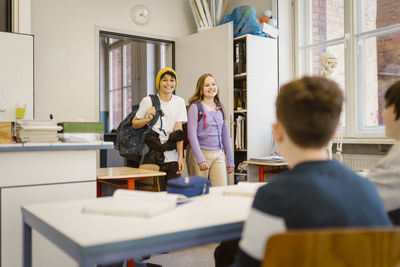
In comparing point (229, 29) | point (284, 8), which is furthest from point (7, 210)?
point (284, 8)

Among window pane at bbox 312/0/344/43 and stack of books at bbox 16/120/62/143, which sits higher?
window pane at bbox 312/0/344/43

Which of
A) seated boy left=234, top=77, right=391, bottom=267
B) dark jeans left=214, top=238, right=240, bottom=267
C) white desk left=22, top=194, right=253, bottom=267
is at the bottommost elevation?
dark jeans left=214, top=238, right=240, bottom=267

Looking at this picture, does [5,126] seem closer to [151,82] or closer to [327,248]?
[327,248]

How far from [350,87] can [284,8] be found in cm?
126

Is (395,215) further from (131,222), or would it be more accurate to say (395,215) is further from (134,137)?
(134,137)

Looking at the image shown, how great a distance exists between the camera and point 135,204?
1.33 meters

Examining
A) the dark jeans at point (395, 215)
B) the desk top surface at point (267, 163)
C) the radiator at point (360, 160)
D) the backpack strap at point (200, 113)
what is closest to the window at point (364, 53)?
the radiator at point (360, 160)

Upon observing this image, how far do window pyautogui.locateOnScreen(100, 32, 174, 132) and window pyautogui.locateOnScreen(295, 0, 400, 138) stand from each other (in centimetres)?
312

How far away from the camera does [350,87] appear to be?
14.0 feet

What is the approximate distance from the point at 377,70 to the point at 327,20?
0.91m

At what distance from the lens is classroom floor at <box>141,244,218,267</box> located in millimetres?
3033

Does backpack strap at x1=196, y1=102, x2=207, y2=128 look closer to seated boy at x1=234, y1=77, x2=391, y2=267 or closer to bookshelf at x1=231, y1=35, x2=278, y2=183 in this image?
bookshelf at x1=231, y1=35, x2=278, y2=183

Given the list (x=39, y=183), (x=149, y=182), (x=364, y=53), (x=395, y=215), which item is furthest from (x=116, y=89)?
(x=395, y=215)

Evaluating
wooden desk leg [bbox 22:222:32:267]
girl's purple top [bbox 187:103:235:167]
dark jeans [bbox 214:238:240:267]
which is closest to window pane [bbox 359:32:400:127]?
girl's purple top [bbox 187:103:235:167]
